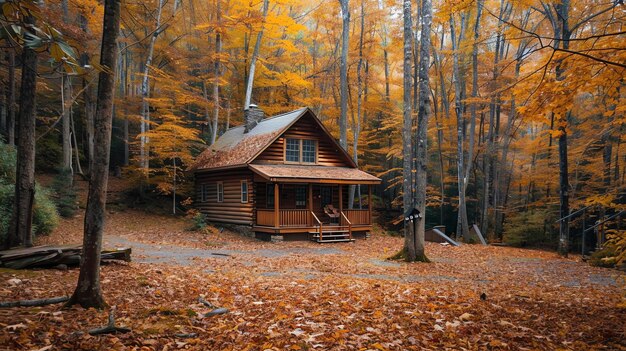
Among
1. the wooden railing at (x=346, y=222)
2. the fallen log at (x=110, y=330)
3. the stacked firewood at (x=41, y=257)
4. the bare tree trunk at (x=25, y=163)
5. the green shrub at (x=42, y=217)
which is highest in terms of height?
the bare tree trunk at (x=25, y=163)

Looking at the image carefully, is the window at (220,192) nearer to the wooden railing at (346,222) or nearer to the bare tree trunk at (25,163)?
the wooden railing at (346,222)

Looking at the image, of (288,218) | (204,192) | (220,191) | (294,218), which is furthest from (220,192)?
(294,218)

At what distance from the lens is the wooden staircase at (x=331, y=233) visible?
1902 cm

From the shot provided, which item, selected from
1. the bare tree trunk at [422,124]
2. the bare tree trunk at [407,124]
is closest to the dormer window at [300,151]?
the bare tree trunk at [407,124]

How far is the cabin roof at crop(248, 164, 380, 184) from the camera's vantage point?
18.1 m

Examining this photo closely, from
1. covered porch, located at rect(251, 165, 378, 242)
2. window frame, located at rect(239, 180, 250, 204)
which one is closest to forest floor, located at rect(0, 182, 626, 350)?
covered porch, located at rect(251, 165, 378, 242)

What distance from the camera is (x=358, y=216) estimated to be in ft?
69.5

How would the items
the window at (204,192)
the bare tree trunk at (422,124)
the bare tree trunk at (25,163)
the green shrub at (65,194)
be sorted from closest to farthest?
the bare tree trunk at (25,163)
the bare tree trunk at (422,124)
the green shrub at (65,194)
the window at (204,192)

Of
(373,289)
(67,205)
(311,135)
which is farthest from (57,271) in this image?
(311,135)

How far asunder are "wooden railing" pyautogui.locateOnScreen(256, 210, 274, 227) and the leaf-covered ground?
295 inches

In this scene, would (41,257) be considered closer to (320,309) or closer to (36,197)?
(36,197)

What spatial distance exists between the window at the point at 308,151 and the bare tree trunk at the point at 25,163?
46.3 feet

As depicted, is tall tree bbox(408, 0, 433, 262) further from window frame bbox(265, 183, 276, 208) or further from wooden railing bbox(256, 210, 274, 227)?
window frame bbox(265, 183, 276, 208)

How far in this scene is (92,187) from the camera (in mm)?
5129
